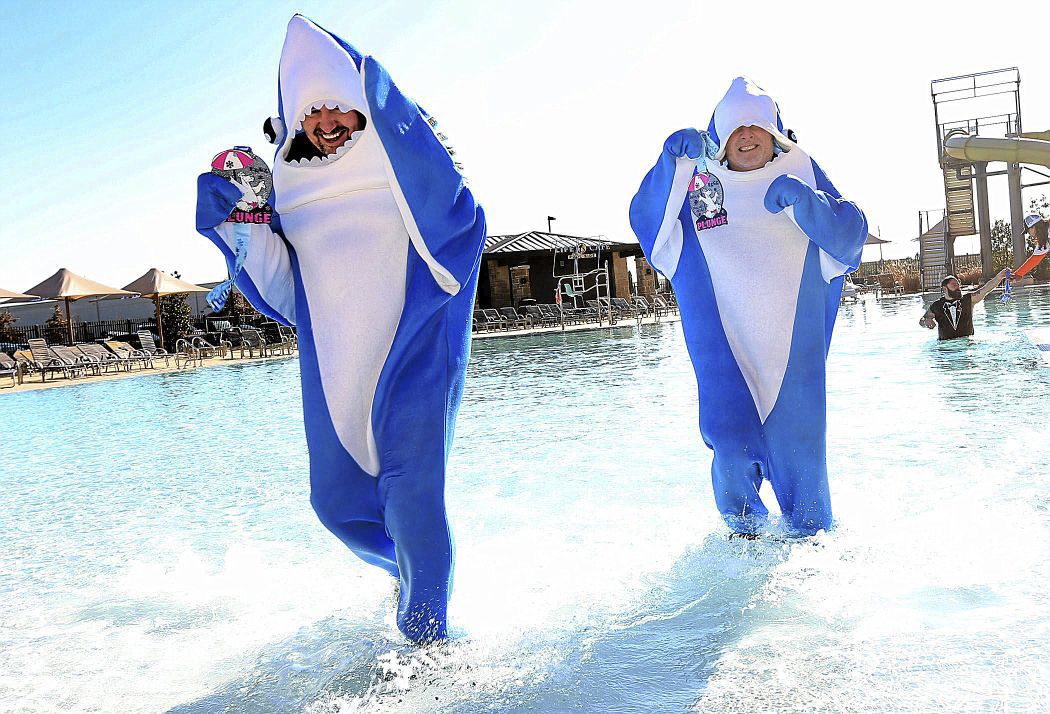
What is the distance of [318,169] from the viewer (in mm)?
2678

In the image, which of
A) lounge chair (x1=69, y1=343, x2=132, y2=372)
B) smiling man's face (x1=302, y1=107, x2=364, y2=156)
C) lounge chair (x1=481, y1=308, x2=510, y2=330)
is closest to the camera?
smiling man's face (x1=302, y1=107, x2=364, y2=156)

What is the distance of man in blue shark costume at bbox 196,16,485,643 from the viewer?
2.60 meters

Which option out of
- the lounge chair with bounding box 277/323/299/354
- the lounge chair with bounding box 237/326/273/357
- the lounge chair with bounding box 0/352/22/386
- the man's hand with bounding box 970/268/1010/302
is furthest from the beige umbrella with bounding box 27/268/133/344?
the man's hand with bounding box 970/268/1010/302

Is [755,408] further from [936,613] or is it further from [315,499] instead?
[315,499]

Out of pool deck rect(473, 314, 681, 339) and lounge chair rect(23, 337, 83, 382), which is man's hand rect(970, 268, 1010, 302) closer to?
pool deck rect(473, 314, 681, 339)

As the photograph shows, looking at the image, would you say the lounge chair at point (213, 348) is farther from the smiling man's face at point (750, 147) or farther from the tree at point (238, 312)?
the smiling man's face at point (750, 147)

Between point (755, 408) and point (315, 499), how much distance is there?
165 centimetres

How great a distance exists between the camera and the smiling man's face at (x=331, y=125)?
105 inches

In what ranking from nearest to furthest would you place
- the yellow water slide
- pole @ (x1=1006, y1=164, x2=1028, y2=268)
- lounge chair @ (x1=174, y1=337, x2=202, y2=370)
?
1. the yellow water slide
2. lounge chair @ (x1=174, y1=337, x2=202, y2=370)
3. pole @ (x1=1006, y1=164, x2=1028, y2=268)

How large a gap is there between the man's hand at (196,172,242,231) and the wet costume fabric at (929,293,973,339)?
11370 mm

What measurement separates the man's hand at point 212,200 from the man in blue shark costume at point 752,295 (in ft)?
5.10

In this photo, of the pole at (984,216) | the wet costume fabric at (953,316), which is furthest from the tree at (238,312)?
the wet costume fabric at (953,316)

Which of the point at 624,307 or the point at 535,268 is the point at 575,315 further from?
the point at 535,268

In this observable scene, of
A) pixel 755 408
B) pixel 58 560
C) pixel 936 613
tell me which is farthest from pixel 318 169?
pixel 58 560
